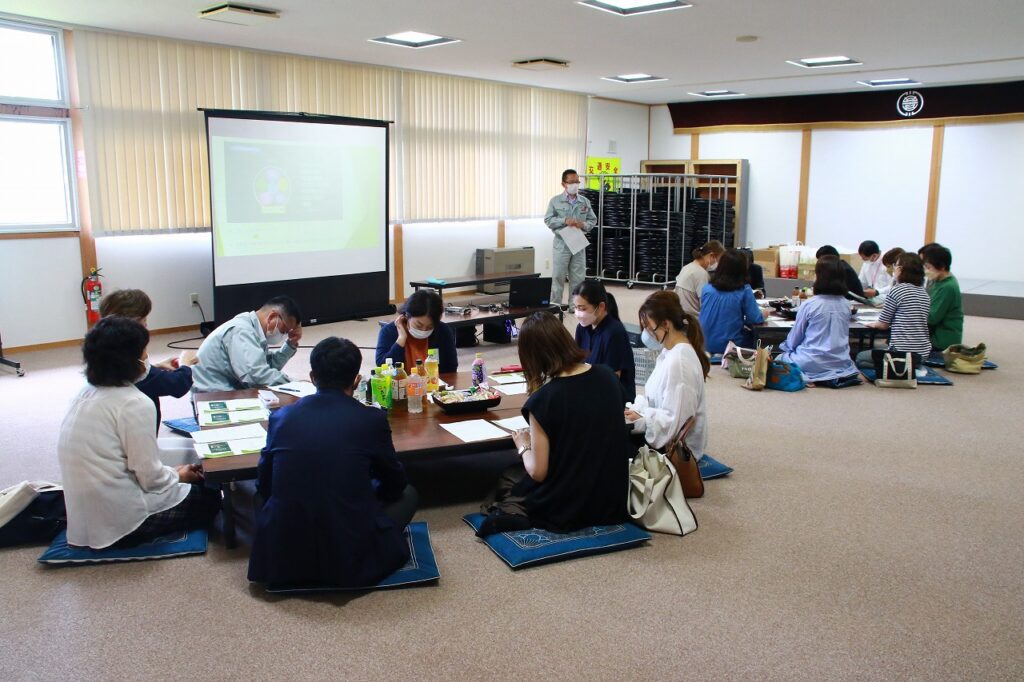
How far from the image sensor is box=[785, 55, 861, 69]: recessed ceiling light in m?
8.91

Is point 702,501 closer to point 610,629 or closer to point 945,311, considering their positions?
point 610,629

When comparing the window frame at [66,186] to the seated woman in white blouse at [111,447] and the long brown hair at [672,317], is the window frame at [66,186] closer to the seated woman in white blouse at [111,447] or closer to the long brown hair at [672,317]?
the seated woman in white blouse at [111,447]

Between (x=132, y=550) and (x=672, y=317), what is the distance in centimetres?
253

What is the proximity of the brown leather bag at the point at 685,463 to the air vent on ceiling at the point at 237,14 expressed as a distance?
477cm

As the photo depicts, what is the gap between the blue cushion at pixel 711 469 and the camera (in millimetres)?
4320

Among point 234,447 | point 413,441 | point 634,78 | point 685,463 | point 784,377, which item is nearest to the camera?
point 234,447

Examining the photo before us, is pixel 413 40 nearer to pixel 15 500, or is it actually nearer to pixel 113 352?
pixel 113 352

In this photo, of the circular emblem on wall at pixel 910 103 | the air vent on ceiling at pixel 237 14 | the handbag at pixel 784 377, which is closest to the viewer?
the handbag at pixel 784 377

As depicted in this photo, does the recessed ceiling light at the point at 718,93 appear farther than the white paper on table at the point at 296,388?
Yes

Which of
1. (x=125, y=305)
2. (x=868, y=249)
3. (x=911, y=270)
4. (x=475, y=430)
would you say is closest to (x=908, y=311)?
(x=911, y=270)

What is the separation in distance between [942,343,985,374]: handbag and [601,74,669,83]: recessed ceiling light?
5297mm

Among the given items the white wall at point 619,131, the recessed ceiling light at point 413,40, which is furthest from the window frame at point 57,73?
the white wall at point 619,131

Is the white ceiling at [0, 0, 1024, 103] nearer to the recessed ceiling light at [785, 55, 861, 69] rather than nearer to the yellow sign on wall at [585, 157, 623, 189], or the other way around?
the recessed ceiling light at [785, 55, 861, 69]

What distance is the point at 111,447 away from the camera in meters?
3.06
